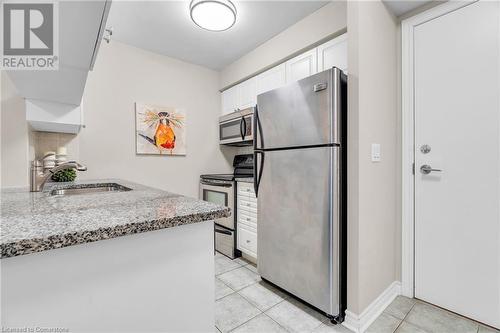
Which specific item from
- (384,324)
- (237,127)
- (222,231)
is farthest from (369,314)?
(237,127)

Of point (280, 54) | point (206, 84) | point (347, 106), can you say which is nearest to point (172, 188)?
point (206, 84)

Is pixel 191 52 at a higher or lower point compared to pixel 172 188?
higher

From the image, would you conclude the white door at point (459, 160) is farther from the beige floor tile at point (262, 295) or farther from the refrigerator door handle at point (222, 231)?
the refrigerator door handle at point (222, 231)

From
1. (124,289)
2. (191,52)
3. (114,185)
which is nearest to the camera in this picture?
(124,289)

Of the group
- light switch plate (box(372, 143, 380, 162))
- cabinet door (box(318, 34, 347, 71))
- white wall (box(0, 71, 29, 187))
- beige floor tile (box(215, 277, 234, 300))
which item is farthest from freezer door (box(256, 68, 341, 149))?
white wall (box(0, 71, 29, 187))

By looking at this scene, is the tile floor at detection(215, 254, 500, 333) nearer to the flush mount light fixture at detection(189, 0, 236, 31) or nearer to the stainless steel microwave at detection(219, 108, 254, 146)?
A: the stainless steel microwave at detection(219, 108, 254, 146)

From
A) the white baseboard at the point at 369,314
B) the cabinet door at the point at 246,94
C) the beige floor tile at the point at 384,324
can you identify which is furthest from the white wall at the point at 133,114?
the beige floor tile at the point at 384,324

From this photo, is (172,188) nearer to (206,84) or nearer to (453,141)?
(206,84)

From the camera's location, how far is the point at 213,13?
71.1 inches

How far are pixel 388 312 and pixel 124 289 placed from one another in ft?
5.88

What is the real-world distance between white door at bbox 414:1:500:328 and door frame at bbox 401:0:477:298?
0.03 m

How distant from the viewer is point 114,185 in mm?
1774

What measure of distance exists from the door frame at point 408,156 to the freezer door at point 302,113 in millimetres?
742

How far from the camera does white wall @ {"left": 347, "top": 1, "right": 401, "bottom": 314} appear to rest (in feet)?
4.82
